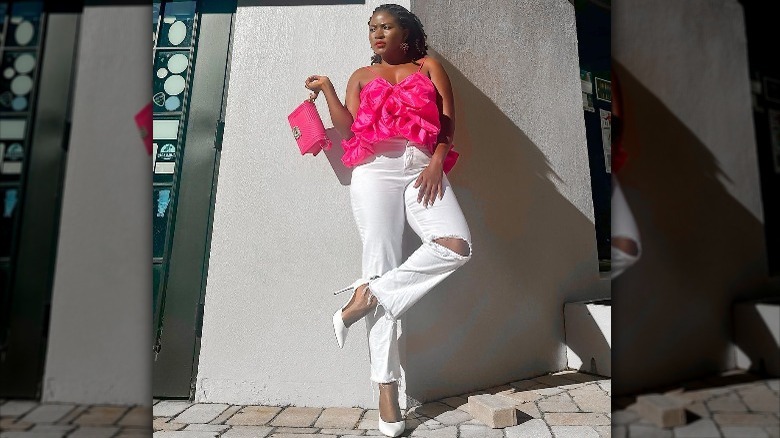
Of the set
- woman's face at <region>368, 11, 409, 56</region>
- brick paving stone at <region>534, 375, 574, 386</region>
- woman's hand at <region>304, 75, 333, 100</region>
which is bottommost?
brick paving stone at <region>534, 375, 574, 386</region>

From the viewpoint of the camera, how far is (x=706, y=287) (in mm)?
550

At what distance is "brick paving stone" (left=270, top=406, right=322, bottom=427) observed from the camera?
2.13 meters

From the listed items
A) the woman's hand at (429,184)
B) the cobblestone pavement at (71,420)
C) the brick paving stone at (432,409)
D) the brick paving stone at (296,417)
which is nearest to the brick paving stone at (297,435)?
the brick paving stone at (296,417)

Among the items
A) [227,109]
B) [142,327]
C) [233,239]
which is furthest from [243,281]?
[142,327]

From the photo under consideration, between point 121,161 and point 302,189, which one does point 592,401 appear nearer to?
point 302,189

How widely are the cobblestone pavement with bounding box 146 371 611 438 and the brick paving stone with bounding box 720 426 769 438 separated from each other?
1480 mm

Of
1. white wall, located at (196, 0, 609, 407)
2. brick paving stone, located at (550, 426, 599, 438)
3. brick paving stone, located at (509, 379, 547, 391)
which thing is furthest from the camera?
brick paving stone, located at (509, 379, 547, 391)

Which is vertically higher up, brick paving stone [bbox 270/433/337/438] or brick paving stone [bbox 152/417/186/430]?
brick paving stone [bbox 270/433/337/438]

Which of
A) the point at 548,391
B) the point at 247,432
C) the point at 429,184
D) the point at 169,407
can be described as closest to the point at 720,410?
the point at 429,184

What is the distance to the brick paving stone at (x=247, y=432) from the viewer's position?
1992 millimetres

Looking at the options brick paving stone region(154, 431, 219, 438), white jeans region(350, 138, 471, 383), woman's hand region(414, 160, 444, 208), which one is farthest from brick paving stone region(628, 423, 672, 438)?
brick paving stone region(154, 431, 219, 438)

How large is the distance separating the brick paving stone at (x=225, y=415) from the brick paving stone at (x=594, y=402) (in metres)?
1.60

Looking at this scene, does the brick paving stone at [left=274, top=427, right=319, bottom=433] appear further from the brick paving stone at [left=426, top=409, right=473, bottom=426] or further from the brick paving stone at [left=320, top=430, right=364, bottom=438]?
the brick paving stone at [left=426, top=409, right=473, bottom=426]

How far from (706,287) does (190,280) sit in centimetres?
244
